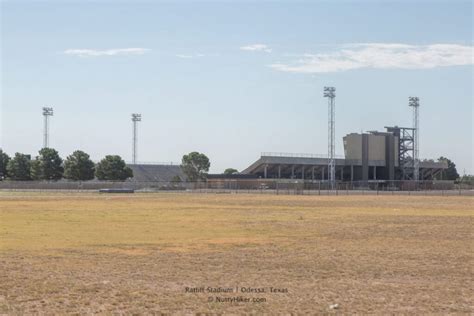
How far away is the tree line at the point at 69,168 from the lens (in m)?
159

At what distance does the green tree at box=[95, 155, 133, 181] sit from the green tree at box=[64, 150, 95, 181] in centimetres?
228

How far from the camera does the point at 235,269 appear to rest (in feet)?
59.9

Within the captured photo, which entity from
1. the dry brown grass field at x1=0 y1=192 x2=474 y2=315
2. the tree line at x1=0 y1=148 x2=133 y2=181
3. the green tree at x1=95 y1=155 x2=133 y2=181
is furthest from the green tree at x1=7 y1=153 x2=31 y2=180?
the dry brown grass field at x1=0 y1=192 x2=474 y2=315

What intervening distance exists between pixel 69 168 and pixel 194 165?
103 ft

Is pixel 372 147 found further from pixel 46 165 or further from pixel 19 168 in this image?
pixel 19 168

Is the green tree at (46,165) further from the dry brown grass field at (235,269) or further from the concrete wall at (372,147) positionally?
the dry brown grass field at (235,269)

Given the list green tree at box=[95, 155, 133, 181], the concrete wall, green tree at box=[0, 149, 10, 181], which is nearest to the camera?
green tree at box=[95, 155, 133, 181]

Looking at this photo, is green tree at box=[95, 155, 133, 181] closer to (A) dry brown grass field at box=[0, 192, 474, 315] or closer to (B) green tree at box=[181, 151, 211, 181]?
(B) green tree at box=[181, 151, 211, 181]

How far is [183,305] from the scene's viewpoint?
13.3m

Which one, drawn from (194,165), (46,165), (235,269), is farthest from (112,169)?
(235,269)

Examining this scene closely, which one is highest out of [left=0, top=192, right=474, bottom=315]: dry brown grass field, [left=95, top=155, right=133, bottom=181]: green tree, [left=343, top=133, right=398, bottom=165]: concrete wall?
[left=343, top=133, right=398, bottom=165]: concrete wall

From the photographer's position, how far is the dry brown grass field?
44.3 feet

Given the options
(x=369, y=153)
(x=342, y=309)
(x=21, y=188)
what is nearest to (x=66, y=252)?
(x=342, y=309)

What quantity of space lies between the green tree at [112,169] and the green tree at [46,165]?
9416 mm
